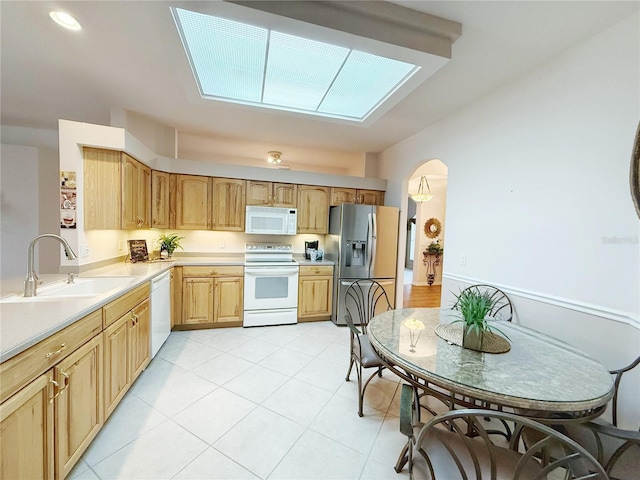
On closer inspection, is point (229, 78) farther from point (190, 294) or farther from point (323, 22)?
point (190, 294)

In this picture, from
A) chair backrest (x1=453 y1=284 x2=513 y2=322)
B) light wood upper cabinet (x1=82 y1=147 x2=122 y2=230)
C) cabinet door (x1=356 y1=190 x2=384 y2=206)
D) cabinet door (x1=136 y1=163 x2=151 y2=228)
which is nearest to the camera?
chair backrest (x1=453 y1=284 x2=513 y2=322)

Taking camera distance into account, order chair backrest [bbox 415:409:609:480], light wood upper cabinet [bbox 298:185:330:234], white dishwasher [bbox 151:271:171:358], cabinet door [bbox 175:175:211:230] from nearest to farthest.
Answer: chair backrest [bbox 415:409:609:480], white dishwasher [bbox 151:271:171:358], cabinet door [bbox 175:175:211:230], light wood upper cabinet [bbox 298:185:330:234]

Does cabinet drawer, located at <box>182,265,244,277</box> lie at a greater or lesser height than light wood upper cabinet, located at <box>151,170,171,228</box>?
lesser

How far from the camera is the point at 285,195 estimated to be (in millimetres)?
4117

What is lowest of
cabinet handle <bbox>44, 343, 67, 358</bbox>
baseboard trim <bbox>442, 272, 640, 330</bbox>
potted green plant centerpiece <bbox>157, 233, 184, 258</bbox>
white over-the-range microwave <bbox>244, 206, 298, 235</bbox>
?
cabinet handle <bbox>44, 343, 67, 358</bbox>

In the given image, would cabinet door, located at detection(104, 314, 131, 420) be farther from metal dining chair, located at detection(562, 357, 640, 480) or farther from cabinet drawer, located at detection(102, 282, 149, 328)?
metal dining chair, located at detection(562, 357, 640, 480)

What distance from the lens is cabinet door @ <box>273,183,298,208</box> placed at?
160 inches

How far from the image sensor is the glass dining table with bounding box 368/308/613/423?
→ 1054 mm


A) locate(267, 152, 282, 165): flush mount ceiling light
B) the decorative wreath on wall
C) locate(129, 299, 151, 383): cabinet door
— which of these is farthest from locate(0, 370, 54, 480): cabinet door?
the decorative wreath on wall

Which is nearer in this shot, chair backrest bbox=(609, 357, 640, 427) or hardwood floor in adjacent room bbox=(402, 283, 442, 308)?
chair backrest bbox=(609, 357, 640, 427)

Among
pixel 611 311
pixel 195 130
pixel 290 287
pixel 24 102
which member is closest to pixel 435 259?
pixel 290 287

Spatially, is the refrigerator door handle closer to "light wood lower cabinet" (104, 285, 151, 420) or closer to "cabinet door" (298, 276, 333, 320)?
"cabinet door" (298, 276, 333, 320)

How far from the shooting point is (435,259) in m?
7.25

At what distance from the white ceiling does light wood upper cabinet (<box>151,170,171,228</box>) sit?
731mm
